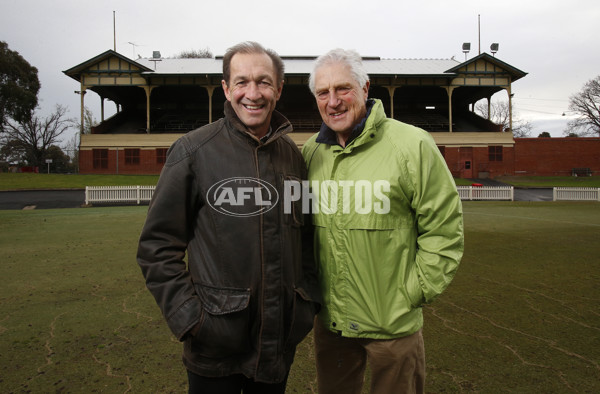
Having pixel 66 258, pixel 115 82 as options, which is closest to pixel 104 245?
pixel 66 258

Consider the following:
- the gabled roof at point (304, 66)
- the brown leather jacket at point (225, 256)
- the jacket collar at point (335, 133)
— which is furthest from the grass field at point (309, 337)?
the gabled roof at point (304, 66)

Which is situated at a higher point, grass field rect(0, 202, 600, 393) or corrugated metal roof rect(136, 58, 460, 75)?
corrugated metal roof rect(136, 58, 460, 75)

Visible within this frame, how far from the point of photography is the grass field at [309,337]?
287 centimetres

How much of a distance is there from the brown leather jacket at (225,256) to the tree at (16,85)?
1773 inches

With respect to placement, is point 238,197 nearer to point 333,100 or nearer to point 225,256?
point 225,256

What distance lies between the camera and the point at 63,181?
27.2 m

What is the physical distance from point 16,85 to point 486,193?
41.3 meters

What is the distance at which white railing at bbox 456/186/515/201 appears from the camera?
21758 mm

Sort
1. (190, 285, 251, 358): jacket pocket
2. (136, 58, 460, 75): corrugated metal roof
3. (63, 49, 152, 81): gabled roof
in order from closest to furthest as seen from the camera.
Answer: (190, 285, 251, 358): jacket pocket, (63, 49, 152, 81): gabled roof, (136, 58, 460, 75): corrugated metal roof

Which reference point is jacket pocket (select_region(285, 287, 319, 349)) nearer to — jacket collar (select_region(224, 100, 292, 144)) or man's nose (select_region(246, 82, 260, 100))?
jacket collar (select_region(224, 100, 292, 144))

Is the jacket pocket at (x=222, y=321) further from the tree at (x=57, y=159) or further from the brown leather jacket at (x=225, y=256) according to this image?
the tree at (x=57, y=159)

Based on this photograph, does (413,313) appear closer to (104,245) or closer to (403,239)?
(403,239)

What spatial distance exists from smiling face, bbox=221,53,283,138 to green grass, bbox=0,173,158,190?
26.0m

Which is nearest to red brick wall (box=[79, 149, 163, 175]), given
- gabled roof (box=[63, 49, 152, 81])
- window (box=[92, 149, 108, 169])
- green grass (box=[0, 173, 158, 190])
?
window (box=[92, 149, 108, 169])
